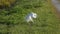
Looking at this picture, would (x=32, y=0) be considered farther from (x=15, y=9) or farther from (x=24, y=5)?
(x=15, y=9)

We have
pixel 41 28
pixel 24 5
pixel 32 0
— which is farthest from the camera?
pixel 32 0

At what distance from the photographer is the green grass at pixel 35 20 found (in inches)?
249

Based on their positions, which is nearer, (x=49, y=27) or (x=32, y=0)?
(x=49, y=27)

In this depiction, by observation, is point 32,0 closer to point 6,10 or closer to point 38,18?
point 6,10

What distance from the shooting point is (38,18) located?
23.5 feet

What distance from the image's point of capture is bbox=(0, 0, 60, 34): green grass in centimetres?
633

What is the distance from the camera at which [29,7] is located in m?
8.41

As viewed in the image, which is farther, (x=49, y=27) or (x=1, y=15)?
(x=1, y=15)

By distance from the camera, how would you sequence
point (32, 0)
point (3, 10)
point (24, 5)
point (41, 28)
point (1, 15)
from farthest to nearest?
point (32, 0), point (24, 5), point (3, 10), point (1, 15), point (41, 28)

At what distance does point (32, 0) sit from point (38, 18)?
2473mm

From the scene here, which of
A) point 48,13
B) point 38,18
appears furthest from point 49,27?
point 48,13

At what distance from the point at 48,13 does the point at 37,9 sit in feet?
2.10

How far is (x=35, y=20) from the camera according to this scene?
274 inches

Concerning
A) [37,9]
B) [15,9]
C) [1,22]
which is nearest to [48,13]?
[37,9]
